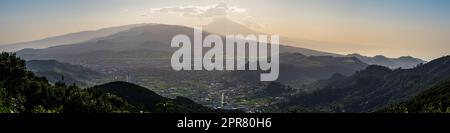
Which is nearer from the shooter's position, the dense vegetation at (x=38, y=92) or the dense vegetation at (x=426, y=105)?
the dense vegetation at (x=426, y=105)

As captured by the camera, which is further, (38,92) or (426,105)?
(426,105)

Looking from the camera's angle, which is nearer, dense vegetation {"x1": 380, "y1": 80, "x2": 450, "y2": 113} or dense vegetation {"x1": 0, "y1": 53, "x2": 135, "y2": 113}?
dense vegetation {"x1": 380, "y1": 80, "x2": 450, "y2": 113}

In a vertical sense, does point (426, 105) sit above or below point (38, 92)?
below
